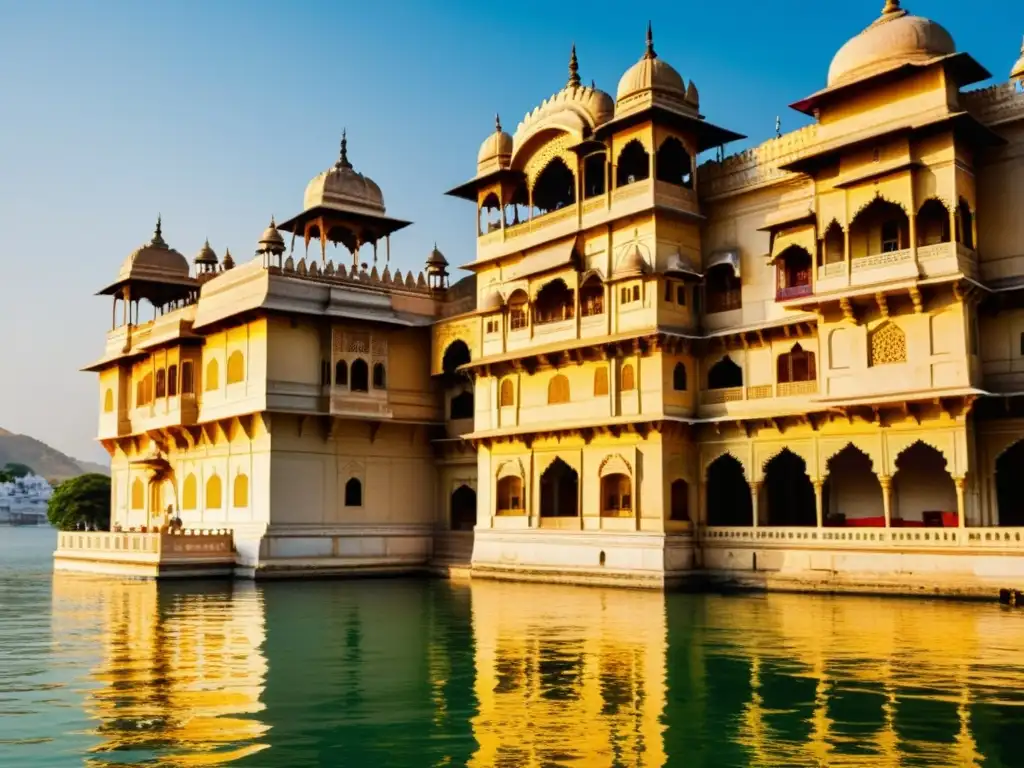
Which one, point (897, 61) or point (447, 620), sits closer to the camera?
point (447, 620)

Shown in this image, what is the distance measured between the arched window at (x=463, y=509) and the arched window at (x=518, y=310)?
598cm

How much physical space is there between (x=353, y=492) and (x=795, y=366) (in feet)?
42.3

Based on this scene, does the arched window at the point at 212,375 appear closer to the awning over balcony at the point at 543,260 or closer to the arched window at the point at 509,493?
the arched window at the point at 509,493

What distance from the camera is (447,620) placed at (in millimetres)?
18031

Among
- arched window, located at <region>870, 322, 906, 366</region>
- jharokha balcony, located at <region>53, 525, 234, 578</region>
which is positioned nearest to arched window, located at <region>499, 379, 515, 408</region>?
jharokha balcony, located at <region>53, 525, 234, 578</region>

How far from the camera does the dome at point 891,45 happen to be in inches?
805

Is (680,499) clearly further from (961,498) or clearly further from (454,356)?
(454,356)

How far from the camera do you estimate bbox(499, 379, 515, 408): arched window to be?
1081 inches

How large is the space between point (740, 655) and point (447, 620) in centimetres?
606

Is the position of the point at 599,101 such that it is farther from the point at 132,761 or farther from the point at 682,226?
the point at 132,761

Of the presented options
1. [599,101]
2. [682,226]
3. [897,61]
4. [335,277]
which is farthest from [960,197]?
[335,277]

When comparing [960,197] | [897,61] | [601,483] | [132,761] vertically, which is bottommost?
[132,761]

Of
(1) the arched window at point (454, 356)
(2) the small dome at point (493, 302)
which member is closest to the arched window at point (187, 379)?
(1) the arched window at point (454, 356)

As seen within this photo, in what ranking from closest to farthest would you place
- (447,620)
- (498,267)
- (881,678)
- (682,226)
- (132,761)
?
(132,761)
(881,678)
(447,620)
(682,226)
(498,267)
